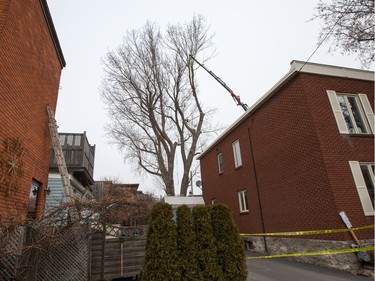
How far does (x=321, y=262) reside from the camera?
25.7 ft

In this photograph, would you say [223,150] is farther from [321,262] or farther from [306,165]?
[321,262]

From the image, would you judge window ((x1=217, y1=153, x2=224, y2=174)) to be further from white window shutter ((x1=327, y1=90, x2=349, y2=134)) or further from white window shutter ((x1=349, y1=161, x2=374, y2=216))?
white window shutter ((x1=349, y1=161, x2=374, y2=216))

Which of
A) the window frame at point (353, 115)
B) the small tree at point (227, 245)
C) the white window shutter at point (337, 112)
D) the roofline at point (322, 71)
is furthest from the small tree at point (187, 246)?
the window frame at point (353, 115)

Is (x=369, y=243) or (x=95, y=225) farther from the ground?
(x=95, y=225)

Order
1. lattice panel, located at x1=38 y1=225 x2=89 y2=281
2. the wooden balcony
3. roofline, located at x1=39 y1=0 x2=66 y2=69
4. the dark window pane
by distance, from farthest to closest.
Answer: the wooden balcony
the dark window pane
roofline, located at x1=39 y1=0 x2=66 y2=69
lattice panel, located at x1=38 y1=225 x2=89 y2=281

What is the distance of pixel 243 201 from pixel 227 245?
31.3ft

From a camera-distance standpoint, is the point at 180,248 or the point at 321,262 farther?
the point at 321,262

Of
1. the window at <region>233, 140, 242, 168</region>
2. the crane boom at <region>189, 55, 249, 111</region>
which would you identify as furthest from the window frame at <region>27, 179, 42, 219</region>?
the crane boom at <region>189, 55, 249, 111</region>

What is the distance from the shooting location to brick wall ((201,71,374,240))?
26.1 ft

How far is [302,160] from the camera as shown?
912cm

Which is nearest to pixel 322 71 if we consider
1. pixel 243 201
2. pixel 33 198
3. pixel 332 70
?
pixel 332 70

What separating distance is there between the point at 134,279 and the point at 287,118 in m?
Answer: 8.55

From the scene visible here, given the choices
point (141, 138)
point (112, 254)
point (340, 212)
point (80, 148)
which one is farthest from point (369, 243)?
point (141, 138)

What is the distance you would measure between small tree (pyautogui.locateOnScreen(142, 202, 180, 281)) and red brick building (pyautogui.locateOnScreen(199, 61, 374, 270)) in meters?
6.24
